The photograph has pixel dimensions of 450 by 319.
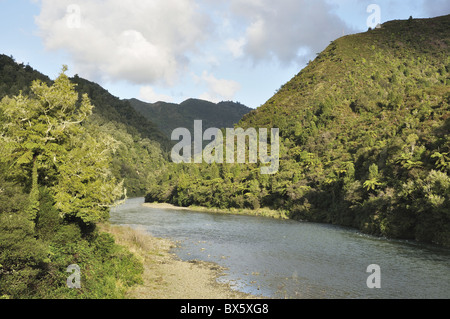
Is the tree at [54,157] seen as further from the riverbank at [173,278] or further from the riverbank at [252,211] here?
the riverbank at [252,211]

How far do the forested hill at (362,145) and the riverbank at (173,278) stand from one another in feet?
92.2

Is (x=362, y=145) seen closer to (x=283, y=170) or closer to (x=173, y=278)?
(x=283, y=170)

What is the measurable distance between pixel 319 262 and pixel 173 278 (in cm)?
1410

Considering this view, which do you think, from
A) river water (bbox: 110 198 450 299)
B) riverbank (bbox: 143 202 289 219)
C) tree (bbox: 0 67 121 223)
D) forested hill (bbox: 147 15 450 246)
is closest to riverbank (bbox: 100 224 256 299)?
river water (bbox: 110 198 450 299)

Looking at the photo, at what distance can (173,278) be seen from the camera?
84.2 ft

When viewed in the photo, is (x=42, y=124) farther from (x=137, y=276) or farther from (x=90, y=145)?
(x=137, y=276)

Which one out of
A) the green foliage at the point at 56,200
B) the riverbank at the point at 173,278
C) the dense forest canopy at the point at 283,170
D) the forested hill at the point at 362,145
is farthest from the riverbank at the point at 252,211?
the green foliage at the point at 56,200

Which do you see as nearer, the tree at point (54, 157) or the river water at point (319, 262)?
the river water at point (319, 262)

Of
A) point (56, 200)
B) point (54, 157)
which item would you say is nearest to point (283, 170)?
point (54, 157)

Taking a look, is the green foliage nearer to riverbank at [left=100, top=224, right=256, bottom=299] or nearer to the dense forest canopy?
the dense forest canopy

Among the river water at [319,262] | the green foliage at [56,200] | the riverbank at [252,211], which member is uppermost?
the green foliage at [56,200]

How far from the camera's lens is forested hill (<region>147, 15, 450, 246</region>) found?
152ft

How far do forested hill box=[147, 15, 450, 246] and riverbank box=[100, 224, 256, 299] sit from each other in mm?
28107

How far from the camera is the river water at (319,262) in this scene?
23.4m
